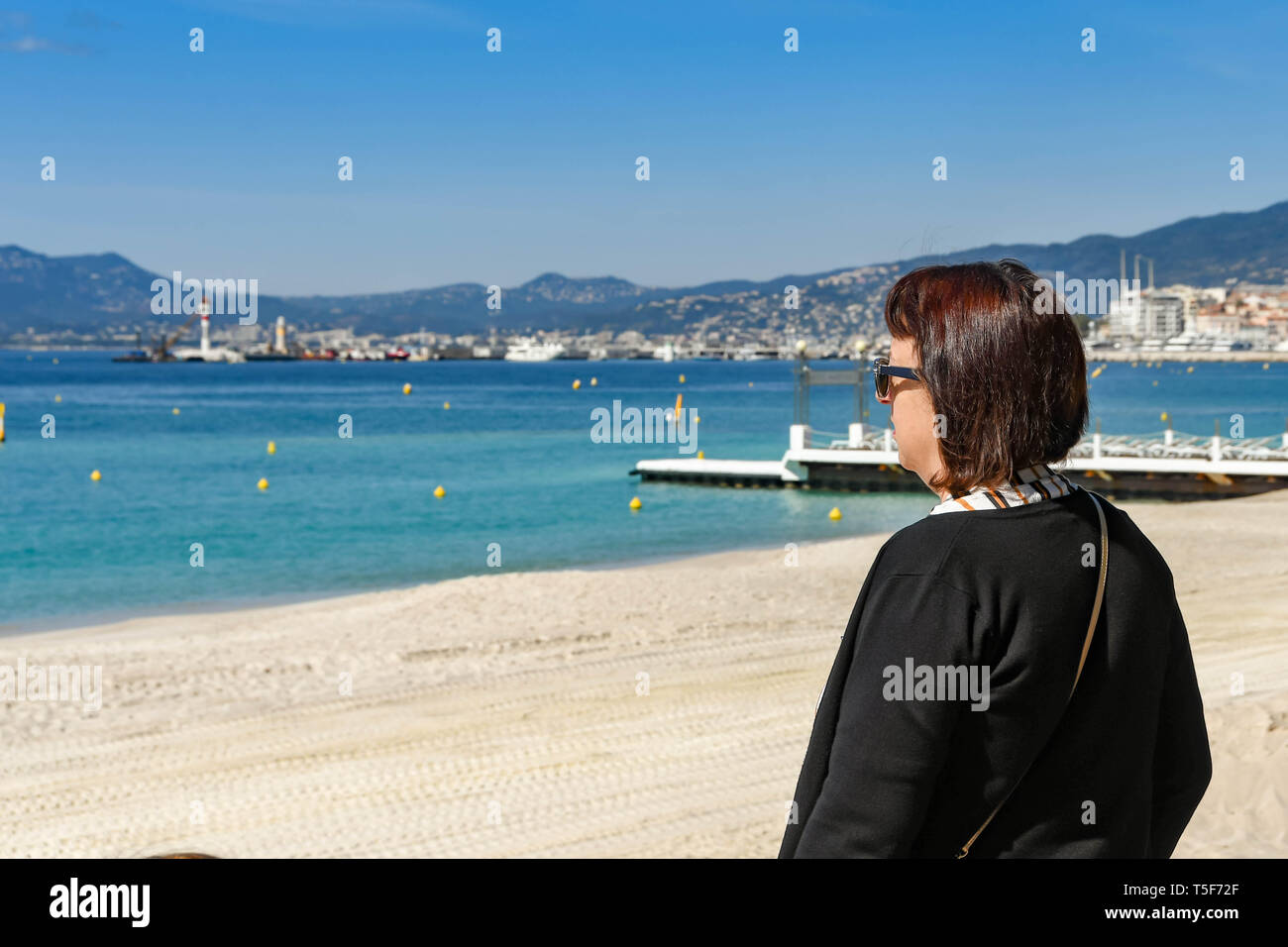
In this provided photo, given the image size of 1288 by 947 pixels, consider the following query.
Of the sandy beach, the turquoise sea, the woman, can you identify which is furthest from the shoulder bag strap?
the turquoise sea

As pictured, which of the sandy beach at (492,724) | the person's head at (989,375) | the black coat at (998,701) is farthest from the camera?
the sandy beach at (492,724)

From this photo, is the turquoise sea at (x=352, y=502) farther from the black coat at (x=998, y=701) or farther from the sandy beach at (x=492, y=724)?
the black coat at (x=998, y=701)

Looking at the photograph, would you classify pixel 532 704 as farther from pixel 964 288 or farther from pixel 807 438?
pixel 807 438

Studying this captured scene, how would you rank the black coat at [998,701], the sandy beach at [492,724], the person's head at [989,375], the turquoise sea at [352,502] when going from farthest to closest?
the turquoise sea at [352,502] < the sandy beach at [492,724] < the person's head at [989,375] < the black coat at [998,701]

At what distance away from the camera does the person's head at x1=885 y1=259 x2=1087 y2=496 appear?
1.62m

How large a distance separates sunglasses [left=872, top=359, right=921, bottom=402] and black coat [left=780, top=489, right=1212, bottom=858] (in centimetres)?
26

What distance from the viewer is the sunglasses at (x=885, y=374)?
1.71m

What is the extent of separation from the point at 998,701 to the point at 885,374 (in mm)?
529

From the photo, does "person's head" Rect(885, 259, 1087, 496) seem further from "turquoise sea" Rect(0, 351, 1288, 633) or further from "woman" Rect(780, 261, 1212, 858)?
"turquoise sea" Rect(0, 351, 1288, 633)

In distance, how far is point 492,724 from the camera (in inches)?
373

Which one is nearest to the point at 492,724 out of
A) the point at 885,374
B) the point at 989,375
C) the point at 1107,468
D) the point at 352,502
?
the point at 885,374

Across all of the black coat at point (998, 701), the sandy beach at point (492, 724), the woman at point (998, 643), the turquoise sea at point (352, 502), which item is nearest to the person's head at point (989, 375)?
the woman at point (998, 643)

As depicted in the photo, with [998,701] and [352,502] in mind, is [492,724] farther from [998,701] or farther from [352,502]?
[352,502]
